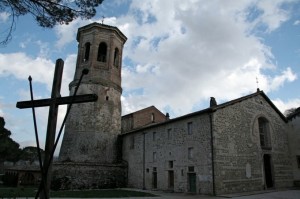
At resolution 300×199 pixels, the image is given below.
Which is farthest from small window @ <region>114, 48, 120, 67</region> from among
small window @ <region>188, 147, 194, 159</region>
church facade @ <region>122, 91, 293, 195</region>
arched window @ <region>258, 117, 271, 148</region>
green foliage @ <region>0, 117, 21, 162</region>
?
arched window @ <region>258, 117, 271, 148</region>

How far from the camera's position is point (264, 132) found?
993 inches

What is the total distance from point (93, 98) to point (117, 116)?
25624mm

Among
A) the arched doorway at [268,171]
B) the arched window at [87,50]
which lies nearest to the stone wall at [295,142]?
the arched doorway at [268,171]

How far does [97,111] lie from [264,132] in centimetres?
1633

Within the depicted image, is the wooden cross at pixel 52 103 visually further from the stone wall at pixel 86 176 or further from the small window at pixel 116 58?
the small window at pixel 116 58

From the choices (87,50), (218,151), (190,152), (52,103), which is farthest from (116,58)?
(52,103)

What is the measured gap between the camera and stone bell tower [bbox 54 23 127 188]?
26.9 meters

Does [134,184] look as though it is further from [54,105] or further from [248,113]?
[54,105]

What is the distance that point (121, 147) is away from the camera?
98.9ft

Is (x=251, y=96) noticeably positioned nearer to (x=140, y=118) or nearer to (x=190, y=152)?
(x=190, y=152)

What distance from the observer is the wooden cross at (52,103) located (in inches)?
188

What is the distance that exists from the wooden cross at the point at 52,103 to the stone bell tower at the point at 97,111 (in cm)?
2115

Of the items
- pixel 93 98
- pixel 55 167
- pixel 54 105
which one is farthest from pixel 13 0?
pixel 55 167

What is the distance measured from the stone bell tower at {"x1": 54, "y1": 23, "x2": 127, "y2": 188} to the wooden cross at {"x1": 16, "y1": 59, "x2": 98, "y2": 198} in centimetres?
2115
